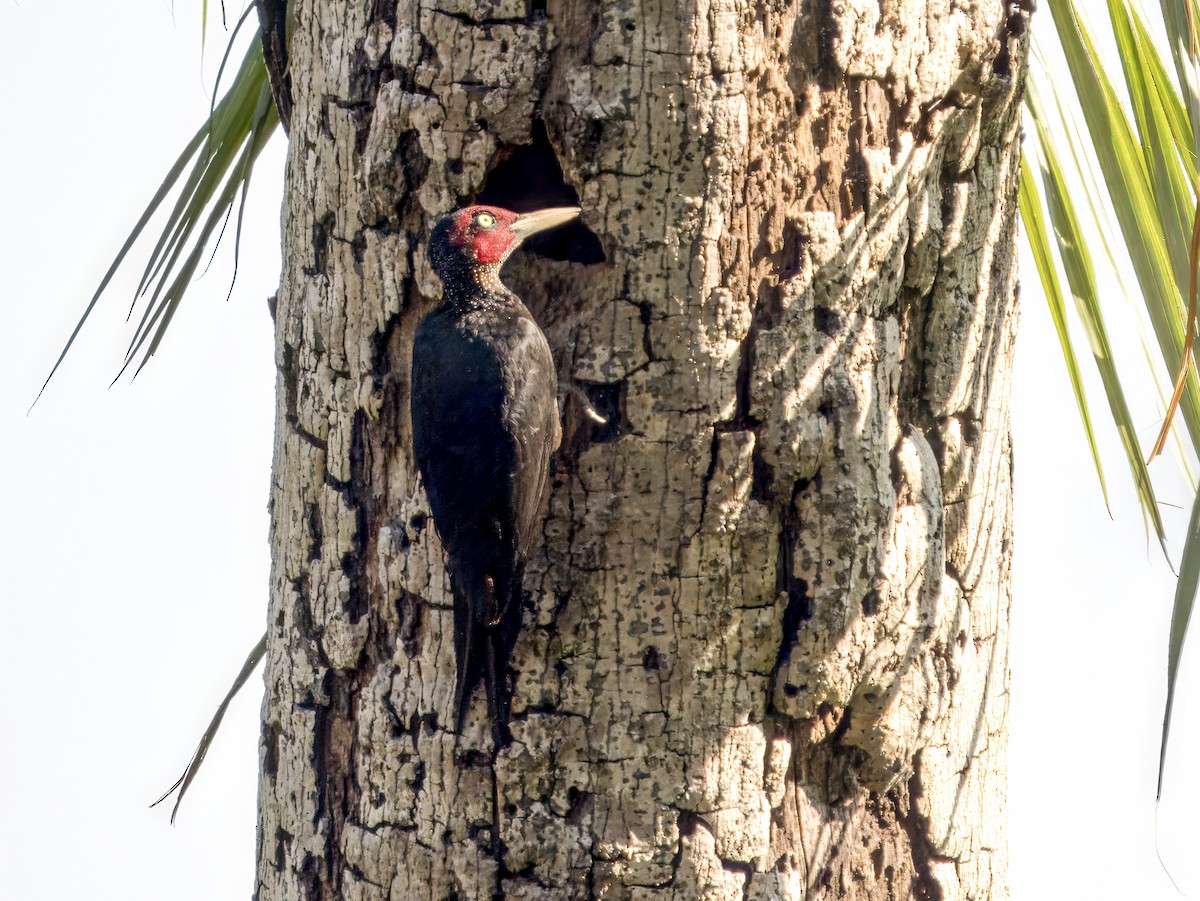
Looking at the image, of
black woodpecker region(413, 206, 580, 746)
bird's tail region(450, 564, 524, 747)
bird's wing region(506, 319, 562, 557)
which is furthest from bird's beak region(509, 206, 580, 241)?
bird's tail region(450, 564, 524, 747)

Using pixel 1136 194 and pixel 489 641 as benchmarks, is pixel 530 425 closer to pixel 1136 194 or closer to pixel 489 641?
pixel 489 641

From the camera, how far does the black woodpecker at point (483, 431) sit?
5.83 feet

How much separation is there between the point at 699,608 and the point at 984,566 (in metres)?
0.55

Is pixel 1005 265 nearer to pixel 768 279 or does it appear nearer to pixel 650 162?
pixel 768 279

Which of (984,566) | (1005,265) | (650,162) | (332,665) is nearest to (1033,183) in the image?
(1005,265)

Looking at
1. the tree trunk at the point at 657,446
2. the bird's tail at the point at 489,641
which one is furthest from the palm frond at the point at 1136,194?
the bird's tail at the point at 489,641

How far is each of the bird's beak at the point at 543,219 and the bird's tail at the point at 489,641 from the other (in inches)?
18.8

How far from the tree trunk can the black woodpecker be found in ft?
0.17

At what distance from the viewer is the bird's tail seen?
1.80 m

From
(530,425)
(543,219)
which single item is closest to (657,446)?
(530,425)

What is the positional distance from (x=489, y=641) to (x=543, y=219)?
1.94ft

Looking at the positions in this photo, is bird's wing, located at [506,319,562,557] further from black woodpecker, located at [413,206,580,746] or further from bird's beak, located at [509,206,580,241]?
bird's beak, located at [509,206,580,241]

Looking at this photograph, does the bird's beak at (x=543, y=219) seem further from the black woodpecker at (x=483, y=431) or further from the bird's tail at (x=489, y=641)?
the bird's tail at (x=489, y=641)

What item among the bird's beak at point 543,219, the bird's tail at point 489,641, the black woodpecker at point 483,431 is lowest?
the bird's tail at point 489,641
